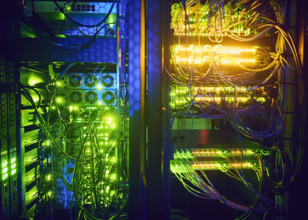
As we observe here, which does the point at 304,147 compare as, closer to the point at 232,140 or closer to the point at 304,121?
the point at 304,121

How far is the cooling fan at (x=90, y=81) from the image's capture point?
4.15ft

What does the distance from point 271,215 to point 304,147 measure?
0.65 metres

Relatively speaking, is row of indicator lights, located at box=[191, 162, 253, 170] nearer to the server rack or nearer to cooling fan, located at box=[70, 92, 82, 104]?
Answer: the server rack

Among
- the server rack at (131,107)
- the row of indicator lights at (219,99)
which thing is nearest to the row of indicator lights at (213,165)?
the server rack at (131,107)

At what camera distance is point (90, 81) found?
127 cm

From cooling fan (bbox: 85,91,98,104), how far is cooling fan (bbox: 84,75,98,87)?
0.27 feet

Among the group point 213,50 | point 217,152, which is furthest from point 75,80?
point 217,152

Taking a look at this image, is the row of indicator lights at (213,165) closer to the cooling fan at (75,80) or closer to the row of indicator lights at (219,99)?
the row of indicator lights at (219,99)

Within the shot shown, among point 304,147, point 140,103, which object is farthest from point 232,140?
point 140,103

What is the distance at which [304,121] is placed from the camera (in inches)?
35.7

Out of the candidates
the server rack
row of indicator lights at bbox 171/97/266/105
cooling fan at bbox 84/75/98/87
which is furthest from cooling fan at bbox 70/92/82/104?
row of indicator lights at bbox 171/97/266/105

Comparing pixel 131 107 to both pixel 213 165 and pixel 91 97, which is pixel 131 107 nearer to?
pixel 91 97

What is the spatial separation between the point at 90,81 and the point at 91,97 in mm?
166

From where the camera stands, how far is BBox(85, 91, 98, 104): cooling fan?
1.26m
